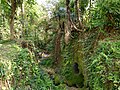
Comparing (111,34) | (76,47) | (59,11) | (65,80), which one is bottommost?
(65,80)

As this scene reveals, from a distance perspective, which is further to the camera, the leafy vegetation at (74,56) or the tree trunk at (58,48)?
the tree trunk at (58,48)

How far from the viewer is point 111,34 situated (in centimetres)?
795

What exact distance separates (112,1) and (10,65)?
12.7 ft

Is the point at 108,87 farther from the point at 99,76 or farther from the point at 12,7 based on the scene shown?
the point at 12,7

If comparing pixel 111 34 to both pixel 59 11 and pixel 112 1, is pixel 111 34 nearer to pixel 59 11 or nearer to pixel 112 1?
pixel 112 1

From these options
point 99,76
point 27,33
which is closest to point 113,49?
point 99,76

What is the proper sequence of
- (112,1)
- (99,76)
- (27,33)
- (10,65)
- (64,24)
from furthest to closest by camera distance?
(27,33)
(64,24)
(112,1)
(99,76)
(10,65)

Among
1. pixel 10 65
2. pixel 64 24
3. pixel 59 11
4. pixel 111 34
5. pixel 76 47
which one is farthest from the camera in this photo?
pixel 59 11

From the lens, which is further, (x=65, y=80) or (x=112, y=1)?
(x=65, y=80)

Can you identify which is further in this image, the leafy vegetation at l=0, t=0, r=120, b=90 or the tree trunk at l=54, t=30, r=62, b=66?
the tree trunk at l=54, t=30, r=62, b=66

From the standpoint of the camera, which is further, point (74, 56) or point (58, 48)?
point (58, 48)

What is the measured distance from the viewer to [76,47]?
9.89 meters

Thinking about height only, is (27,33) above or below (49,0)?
below

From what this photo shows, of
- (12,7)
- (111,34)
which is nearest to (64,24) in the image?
(12,7)
